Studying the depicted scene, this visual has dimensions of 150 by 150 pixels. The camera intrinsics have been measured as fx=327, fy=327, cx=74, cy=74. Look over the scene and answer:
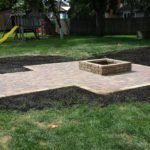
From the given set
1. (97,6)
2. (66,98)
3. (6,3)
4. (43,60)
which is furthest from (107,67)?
(6,3)

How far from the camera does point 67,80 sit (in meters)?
8.16

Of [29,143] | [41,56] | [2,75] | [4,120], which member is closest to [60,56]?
[41,56]

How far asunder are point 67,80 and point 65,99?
6.62 feet

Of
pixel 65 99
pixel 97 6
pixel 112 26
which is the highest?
pixel 97 6

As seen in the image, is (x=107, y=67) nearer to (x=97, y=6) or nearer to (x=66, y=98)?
(x=66, y=98)

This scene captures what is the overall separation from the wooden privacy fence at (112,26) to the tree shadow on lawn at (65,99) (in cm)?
2168

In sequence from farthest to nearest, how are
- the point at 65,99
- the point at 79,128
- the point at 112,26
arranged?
the point at 112,26
the point at 65,99
the point at 79,128

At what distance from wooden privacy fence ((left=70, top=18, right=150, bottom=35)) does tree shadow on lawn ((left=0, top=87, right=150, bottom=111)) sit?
71.1 feet

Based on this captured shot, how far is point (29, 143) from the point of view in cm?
408

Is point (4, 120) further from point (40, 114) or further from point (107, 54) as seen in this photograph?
point (107, 54)

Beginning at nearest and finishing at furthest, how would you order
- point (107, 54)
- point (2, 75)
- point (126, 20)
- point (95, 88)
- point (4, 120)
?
point (4, 120) → point (95, 88) → point (2, 75) → point (107, 54) → point (126, 20)

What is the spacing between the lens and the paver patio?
7105 millimetres

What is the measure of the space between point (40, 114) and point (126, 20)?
78.4 feet

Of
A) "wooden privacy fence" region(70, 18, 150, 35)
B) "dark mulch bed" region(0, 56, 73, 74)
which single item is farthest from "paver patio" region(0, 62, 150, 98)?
"wooden privacy fence" region(70, 18, 150, 35)
